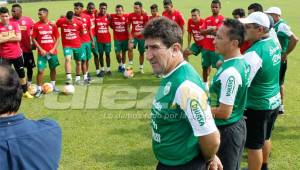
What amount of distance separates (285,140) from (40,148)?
17.5 ft

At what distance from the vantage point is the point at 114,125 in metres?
7.62

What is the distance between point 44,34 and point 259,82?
23.0 feet

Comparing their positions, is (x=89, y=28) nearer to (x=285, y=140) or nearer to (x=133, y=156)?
(x=133, y=156)

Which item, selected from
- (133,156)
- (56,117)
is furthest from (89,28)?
(133,156)

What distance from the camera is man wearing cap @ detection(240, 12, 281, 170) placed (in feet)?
14.2

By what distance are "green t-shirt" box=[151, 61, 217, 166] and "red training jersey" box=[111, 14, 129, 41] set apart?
957 centimetres

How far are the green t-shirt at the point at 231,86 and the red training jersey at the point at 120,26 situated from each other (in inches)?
346

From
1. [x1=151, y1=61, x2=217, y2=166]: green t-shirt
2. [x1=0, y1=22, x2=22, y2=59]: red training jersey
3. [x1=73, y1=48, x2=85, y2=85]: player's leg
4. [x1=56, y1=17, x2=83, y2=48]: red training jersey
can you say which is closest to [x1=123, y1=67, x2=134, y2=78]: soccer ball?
[x1=73, y1=48, x2=85, y2=85]: player's leg

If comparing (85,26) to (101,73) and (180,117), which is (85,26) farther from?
(180,117)

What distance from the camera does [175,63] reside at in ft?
9.45

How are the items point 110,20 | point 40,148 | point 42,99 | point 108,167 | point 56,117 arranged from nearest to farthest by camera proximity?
1. point 40,148
2. point 108,167
3. point 56,117
4. point 42,99
5. point 110,20

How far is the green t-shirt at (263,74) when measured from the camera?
4292 mm

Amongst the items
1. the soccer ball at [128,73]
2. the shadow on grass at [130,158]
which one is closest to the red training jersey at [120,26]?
the soccer ball at [128,73]

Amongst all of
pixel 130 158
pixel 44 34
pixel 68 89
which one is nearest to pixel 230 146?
pixel 130 158
